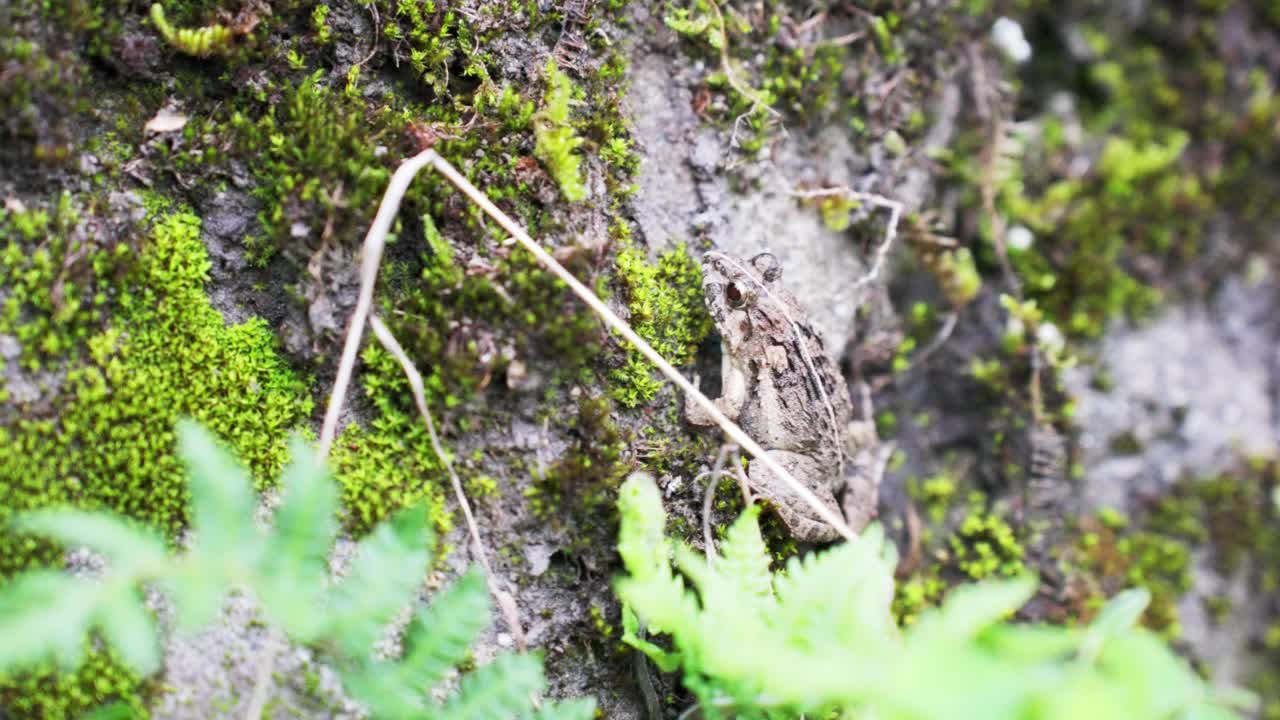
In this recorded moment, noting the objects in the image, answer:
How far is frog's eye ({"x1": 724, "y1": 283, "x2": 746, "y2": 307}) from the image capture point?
3.42 m

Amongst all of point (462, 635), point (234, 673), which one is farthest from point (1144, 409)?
point (234, 673)

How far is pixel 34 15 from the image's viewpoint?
2.40 meters

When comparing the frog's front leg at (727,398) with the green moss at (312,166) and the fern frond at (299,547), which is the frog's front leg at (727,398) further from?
the fern frond at (299,547)

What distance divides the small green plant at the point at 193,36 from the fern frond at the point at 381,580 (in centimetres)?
176

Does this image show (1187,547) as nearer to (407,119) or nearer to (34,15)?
(407,119)

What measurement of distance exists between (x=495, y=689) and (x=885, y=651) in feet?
2.96

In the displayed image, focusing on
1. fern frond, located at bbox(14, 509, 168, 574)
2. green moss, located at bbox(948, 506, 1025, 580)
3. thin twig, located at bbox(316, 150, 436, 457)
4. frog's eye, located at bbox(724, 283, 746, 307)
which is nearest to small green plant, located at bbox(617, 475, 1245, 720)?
thin twig, located at bbox(316, 150, 436, 457)

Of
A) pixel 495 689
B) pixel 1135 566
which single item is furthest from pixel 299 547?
pixel 1135 566

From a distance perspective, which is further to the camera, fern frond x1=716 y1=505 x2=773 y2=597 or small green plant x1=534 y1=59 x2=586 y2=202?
small green plant x1=534 y1=59 x2=586 y2=202

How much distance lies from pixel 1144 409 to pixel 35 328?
5.41 metres

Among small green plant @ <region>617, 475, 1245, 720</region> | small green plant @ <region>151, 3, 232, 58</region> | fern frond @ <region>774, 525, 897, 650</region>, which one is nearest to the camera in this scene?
small green plant @ <region>617, 475, 1245, 720</region>

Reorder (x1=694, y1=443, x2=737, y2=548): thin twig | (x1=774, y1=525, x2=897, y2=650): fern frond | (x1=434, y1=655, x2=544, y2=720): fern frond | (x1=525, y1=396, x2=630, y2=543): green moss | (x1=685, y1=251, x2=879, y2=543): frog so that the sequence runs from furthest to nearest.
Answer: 1. (x1=685, y1=251, x2=879, y2=543): frog
2. (x1=694, y1=443, x2=737, y2=548): thin twig
3. (x1=525, y1=396, x2=630, y2=543): green moss
4. (x1=434, y1=655, x2=544, y2=720): fern frond
5. (x1=774, y1=525, x2=897, y2=650): fern frond

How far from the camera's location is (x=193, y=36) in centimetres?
256

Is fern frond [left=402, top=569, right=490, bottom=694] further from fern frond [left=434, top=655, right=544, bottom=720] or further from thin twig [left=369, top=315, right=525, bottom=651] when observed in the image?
thin twig [left=369, top=315, right=525, bottom=651]
